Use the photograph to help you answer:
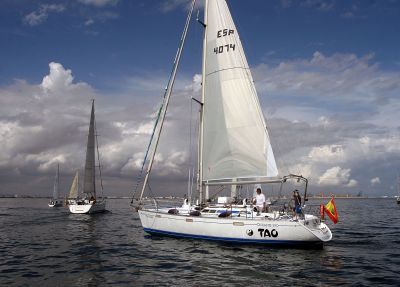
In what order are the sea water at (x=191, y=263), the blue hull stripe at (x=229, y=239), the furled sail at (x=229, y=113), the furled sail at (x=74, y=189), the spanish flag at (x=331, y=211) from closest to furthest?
the sea water at (x=191, y=263)
the blue hull stripe at (x=229, y=239)
the spanish flag at (x=331, y=211)
the furled sail at (x=229, y=113)
the furled sail at (x=74, y=189)

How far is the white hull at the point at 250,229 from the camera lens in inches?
874

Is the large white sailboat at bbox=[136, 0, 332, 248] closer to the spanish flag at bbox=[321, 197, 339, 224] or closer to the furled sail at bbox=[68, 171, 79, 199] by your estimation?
the spanish flag at bbox=[321, 197, 339, 224]

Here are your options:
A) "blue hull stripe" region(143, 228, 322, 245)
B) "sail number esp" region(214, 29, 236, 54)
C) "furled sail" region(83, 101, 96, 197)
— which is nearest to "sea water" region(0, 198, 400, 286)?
"blue hull stripe" region(143, 228, 322, 245)

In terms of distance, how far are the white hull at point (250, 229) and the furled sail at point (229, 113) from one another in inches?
A: 141

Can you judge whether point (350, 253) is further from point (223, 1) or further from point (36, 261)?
point (223, 1)

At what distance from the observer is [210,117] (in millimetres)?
27359

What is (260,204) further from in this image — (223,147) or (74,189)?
(74,189)

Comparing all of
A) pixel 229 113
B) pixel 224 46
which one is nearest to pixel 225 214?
pixel 229 113

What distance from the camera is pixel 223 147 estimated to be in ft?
87.1

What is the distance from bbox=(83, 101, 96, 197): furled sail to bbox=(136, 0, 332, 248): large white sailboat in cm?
3503

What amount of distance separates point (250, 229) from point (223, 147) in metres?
6.26

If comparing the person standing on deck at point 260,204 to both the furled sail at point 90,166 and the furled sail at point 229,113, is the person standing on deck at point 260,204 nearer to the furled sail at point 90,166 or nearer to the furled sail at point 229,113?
the furled sail at point 229,113

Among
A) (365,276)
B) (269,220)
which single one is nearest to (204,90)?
(269,220)

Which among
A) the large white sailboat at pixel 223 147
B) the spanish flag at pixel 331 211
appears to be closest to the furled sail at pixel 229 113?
the large white sailboat at pixel 223 147
